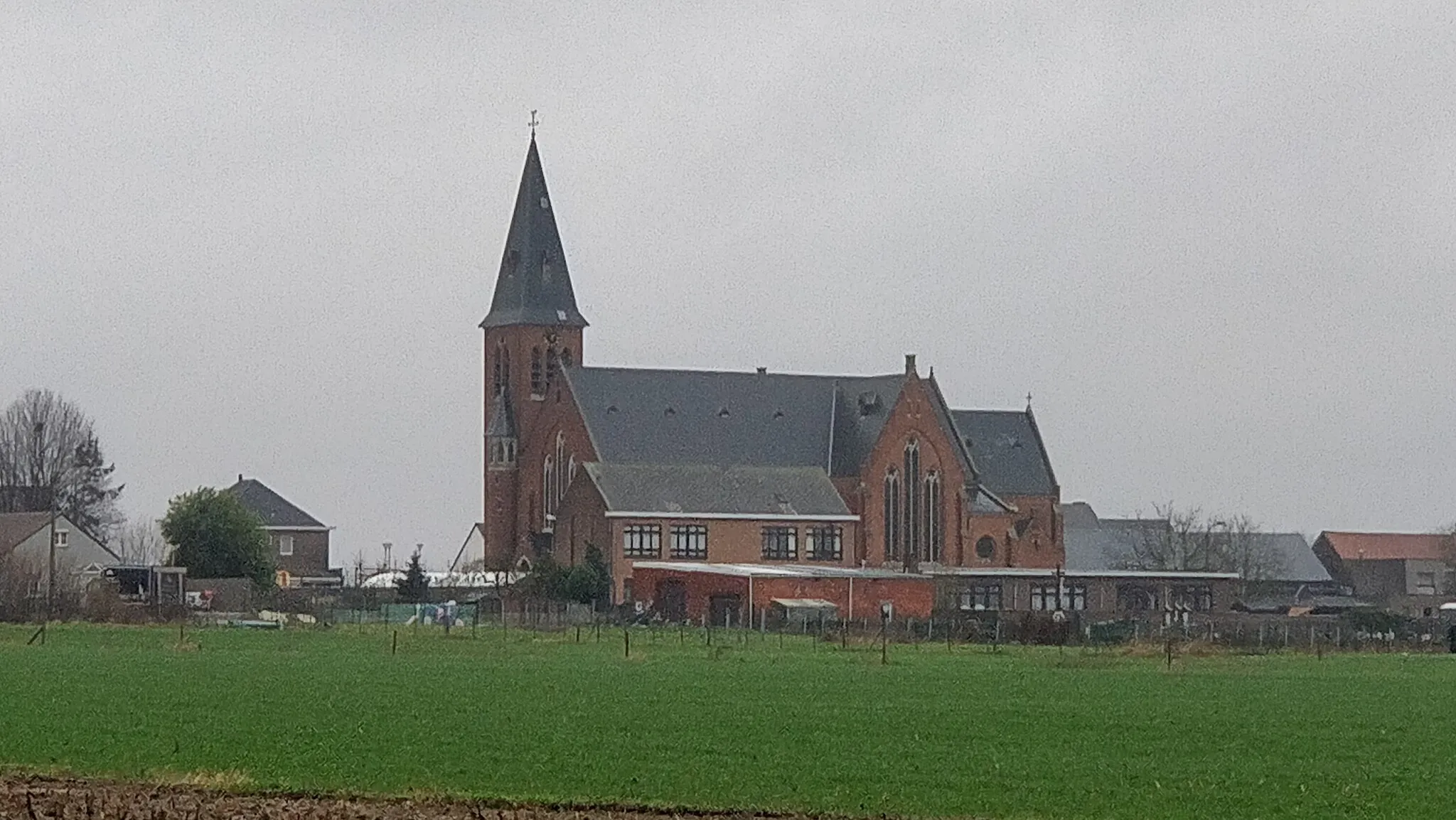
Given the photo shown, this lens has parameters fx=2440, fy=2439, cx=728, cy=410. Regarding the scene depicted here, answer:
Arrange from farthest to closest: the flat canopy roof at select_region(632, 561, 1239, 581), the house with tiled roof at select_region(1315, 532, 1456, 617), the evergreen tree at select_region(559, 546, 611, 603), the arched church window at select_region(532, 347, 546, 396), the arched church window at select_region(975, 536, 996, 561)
Answer: the house with tiled roof at select_region(1315, 532, 1456, 617) < the arched church window at select_region(975, 536, 996, 561) < the arched church window at select_region(532, 347, 546, 396) < the evergreen tree at select_region(559, 546, 611, 603) < the flat canopy roof at select_region(632, 561, 1239, 581)

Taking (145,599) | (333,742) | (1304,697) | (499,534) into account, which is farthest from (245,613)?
(333,742)

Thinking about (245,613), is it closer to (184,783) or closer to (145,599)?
(145,599)

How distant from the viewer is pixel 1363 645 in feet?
263

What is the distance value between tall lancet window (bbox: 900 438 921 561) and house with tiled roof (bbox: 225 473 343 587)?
3521 cm

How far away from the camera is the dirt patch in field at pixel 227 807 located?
22.7 m

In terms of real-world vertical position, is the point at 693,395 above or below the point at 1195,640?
above

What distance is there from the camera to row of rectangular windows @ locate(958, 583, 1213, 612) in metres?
112

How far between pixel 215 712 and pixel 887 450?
270 feet

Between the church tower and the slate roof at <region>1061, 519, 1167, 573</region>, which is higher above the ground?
the church tower

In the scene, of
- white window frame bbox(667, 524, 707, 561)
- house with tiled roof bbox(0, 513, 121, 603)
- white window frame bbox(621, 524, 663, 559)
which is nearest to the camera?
house with tiled roof bbox(0, 513, 121, 603)

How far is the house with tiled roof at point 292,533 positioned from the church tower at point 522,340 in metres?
19.6

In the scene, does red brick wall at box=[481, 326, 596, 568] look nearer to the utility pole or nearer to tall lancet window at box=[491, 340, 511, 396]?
tall lancet window at box=[491, 340, 511, 396]

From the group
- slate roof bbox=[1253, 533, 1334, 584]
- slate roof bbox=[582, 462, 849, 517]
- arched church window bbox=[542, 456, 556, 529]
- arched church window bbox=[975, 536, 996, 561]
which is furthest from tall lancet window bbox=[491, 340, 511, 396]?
slate roof bbox=[1253, 533, 1334, 584]

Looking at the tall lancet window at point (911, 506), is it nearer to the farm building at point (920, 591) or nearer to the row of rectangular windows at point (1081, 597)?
Answer: the farm building at point (920, 591)
